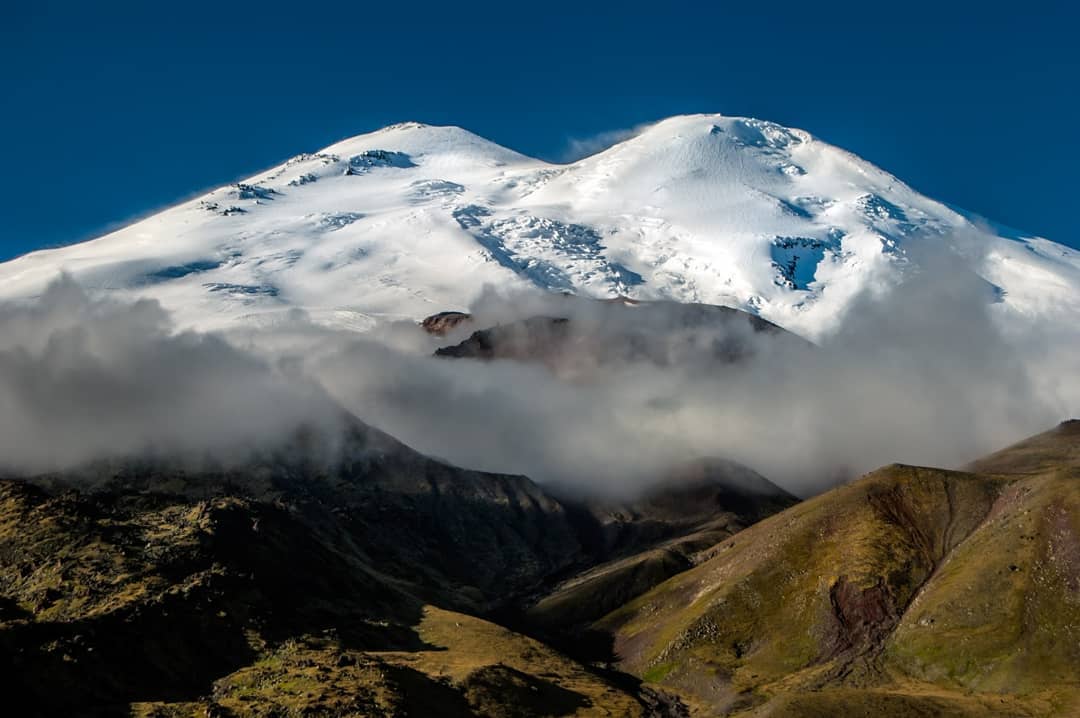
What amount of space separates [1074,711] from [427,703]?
393ft

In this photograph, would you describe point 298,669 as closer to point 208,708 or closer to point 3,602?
point 208,708

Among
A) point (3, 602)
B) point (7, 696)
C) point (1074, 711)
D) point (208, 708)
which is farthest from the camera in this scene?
point (1074, 711)

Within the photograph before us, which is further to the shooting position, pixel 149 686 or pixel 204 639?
pixel 204 639

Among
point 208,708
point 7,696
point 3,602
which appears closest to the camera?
point 7,696

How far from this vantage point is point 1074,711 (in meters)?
198

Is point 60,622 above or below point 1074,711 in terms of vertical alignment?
above

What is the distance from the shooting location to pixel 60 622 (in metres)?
178

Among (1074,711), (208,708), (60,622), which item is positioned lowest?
(1074,711)

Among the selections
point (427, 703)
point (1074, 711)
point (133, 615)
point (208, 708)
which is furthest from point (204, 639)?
point (1074, 711)

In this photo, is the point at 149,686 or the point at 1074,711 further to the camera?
the point at 1074,711

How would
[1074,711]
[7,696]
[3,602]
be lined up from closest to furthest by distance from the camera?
[7,696] < [3,602] < [1074,711]

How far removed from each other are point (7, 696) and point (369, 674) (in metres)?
62.1

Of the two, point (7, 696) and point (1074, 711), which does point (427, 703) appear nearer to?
point (7, 696)

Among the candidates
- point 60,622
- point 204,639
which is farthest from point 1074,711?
point 60,622
